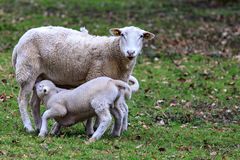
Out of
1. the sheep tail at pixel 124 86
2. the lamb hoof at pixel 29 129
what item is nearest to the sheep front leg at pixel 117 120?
the sheep tail at pixel 124 86

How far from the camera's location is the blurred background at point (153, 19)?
1714 cm

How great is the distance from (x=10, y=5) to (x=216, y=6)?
645 centimetres

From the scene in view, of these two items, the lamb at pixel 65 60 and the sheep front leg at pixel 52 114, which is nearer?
the sheep front leg at pixel 52 114

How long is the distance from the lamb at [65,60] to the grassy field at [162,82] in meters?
0.65

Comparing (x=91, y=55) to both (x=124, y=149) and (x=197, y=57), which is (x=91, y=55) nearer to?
(x=124, y=149)

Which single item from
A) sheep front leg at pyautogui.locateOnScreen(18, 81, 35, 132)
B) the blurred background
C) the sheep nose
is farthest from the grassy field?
the sheep nose

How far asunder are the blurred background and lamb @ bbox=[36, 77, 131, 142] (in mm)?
7387

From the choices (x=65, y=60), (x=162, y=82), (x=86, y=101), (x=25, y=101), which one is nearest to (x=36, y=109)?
(x=25, y=101)

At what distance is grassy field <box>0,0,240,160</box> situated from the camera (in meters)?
8.23

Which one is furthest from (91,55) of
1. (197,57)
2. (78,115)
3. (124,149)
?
(197,57)

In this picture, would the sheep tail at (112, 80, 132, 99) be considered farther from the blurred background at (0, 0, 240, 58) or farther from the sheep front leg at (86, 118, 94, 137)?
the blurred background at (0, 0, 240, 58)

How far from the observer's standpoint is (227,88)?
13.5 m

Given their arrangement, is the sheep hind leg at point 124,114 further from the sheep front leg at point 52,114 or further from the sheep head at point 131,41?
the sheep front leg at point 52,114

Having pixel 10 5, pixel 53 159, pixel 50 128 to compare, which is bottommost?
A: pixel 10 5
